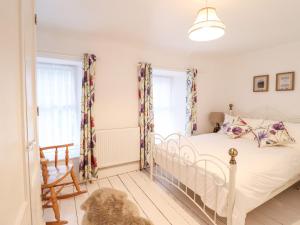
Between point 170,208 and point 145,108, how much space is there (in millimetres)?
1623

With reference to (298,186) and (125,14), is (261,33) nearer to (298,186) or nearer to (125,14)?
(125,14)

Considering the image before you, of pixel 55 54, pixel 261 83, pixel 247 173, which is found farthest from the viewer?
pixel 261 83

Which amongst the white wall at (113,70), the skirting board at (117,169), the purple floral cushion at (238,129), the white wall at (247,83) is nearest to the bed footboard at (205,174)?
the skirting board at (117,169)

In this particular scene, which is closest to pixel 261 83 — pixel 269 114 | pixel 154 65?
pixel 269 114

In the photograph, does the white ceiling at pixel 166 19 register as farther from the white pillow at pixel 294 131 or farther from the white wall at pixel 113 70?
the white pillow at pixel 294 131

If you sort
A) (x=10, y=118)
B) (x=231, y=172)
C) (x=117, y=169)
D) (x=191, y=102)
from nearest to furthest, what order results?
(x=10, y=118), (x=231, y=172), (x=117, y=169), (x=191, y=102)

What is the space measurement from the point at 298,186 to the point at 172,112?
8.25ft

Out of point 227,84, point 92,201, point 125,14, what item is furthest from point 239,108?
point 92,201

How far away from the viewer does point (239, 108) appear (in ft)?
12.4

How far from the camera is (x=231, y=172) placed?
4.66ft

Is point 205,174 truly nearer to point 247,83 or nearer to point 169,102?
point 169,102

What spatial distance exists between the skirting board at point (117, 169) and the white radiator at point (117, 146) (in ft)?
0.36

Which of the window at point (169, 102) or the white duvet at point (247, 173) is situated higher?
the window at point (169, 102)

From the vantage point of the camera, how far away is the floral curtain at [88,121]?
8.49 ft
